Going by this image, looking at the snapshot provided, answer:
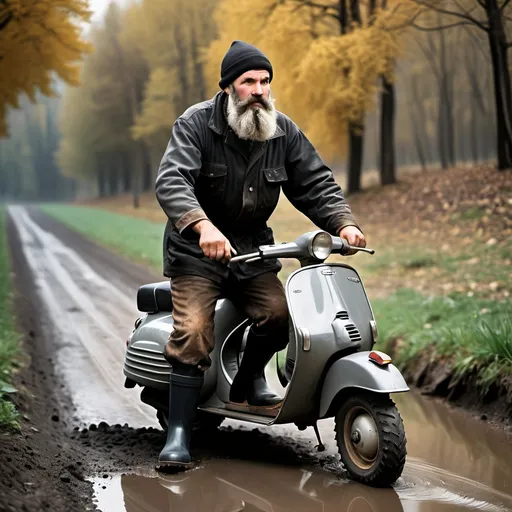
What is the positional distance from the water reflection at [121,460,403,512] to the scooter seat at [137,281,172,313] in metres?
1.00

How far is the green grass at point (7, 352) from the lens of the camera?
14.0 ft

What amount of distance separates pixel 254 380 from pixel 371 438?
2.71 feet

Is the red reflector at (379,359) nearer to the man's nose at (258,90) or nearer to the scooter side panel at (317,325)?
the scooter side panel at (317,325)

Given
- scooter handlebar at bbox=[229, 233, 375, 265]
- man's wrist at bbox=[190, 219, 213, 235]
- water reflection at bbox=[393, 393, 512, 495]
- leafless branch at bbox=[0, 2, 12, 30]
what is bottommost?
water reflection at bbox=[393, 393, 512, 495]

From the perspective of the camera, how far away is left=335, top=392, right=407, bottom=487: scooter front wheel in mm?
3521

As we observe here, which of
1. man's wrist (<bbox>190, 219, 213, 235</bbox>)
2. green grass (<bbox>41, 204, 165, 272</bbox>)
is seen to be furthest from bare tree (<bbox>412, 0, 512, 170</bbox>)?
man's wrist (<bbox>190, 219, 213, 235</bbox>)

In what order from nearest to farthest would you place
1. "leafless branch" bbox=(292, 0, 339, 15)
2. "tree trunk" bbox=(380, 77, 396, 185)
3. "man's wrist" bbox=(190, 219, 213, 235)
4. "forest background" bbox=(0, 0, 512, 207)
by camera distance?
"man's wrist" bbox=(190, 219, 213, 235)
"forest background" bbox=(0, 0, 512, 207)
"leafless branch" bbox=(292, 0, 339, 15)
"tree trunk" bbox=(380, 77, 396, 185)

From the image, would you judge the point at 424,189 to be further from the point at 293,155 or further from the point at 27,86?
the point at 293,155

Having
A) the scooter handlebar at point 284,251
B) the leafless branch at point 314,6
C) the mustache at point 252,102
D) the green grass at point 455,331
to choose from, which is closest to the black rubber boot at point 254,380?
the scooter handlebar at point 284,251

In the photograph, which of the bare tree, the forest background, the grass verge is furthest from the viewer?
the forest background

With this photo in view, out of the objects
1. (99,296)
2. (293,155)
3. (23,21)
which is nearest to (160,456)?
(293,155)

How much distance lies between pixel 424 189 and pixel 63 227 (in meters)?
14.7

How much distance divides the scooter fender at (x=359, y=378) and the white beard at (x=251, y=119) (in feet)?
3.98

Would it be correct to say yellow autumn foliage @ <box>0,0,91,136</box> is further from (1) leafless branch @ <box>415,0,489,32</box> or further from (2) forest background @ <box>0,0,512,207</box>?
(1) leafless branch @ <box>415,0,489,32</box>
